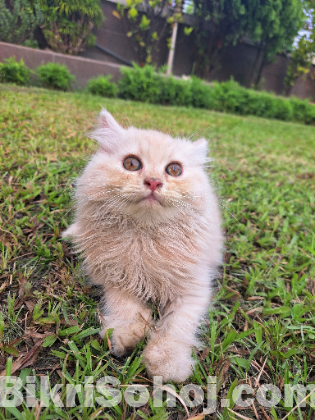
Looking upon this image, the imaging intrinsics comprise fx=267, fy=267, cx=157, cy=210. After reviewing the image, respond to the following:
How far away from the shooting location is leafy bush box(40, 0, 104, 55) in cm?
182

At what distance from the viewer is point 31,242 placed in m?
1.51

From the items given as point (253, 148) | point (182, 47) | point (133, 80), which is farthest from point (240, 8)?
point (253, 148)

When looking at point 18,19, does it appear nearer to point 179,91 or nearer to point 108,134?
point 108,134

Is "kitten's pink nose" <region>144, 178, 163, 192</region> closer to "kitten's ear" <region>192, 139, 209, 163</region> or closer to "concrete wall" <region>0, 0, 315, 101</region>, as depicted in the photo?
Result: "kitten's ear" <region>192, 139, 209, 163</region>

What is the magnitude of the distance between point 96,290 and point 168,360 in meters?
0.50

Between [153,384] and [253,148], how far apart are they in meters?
3.97

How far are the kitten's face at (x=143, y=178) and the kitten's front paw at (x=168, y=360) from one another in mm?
481

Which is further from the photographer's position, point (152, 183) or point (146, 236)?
point (146, 236)

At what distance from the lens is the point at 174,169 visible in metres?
1.14

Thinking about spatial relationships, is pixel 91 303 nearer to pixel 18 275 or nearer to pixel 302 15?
pixel 18 275

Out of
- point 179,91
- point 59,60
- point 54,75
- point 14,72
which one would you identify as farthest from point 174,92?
point 14,72

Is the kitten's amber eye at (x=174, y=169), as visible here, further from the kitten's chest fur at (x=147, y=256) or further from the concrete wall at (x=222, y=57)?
the concrete wall at (x=222, y=57)

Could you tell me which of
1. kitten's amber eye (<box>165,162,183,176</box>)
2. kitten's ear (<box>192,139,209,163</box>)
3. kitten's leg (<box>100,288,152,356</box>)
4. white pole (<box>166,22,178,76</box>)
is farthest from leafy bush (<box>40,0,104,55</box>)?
white pole (<box>166,22,178,76</box>)

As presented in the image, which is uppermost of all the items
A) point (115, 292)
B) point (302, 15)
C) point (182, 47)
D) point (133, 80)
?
point (302, 15)
